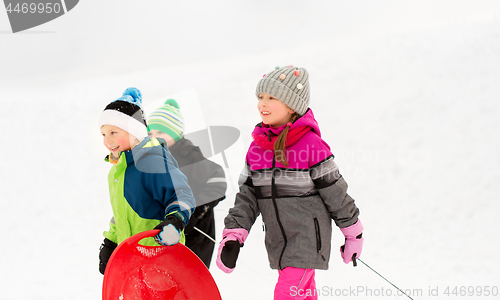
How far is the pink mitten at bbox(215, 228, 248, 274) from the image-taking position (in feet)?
6.10

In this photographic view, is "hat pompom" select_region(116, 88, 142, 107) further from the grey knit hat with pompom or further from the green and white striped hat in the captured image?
the grey knit hat with pompom

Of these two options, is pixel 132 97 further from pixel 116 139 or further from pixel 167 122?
pixel 167 122

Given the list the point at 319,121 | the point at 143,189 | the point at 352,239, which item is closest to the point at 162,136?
the point at 143,189

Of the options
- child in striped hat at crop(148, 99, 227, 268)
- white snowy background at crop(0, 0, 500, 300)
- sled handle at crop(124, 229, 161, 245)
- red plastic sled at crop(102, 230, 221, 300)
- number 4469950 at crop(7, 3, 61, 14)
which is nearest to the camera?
sled handle at crop(124, 229, 161, 245)

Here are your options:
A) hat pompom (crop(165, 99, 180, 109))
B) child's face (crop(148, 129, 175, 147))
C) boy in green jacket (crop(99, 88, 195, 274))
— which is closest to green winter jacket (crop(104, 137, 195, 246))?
boy in green jacket (crop(99, 88, 195, 274))

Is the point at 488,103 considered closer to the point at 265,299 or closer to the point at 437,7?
the point at 437,7

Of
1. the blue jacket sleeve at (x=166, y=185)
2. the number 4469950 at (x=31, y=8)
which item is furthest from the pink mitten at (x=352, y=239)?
the number 4469950 at (x=31, y=8)

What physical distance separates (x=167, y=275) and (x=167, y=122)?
1109mm

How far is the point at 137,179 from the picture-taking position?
6.04 feet

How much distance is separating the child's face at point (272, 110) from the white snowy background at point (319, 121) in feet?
3.70

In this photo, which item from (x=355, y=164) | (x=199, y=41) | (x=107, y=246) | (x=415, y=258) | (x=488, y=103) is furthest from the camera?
(x=199, y=41)

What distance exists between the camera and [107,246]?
2041mm

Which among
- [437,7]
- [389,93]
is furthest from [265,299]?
[437,7]

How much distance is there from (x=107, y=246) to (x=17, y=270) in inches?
91.0
